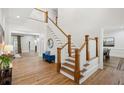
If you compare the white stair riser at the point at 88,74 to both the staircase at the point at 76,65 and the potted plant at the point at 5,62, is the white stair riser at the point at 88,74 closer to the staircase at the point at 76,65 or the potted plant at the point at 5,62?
the staircase at the point at 76,65

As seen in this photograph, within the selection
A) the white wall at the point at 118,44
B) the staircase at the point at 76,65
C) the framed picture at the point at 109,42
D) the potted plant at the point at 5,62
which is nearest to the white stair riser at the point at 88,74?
the staircase at the point at 76,65

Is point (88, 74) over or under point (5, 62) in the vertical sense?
under

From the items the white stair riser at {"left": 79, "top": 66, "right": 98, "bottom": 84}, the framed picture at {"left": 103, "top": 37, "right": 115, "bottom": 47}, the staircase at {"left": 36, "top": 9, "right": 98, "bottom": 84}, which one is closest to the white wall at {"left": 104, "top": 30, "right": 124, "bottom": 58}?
the framed picture at {"left": 103, "top": 37, "right": 115, "bottom": 47}

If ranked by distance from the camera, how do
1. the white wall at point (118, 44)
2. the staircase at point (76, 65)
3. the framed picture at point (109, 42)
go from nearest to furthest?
1. the staircase at point (76, 65)
2. the white wall at point (118, 44)
3. the framed picture at point (109, 42)

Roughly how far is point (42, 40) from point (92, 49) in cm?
456

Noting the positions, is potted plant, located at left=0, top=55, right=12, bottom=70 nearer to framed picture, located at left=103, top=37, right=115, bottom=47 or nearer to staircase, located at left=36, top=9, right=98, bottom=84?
staircase, located at left=36, top=9, right=98, bottom=84

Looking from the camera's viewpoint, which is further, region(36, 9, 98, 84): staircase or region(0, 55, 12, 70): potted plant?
region(36, 9, 98, 84): staircase

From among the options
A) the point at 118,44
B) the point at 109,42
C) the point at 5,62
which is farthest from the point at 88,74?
the point at 109,42

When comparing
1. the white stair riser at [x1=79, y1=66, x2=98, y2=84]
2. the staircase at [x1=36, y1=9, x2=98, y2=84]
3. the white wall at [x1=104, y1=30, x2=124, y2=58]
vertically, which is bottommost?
the white stair riser at [x1=79, y1=66, x2=98, y2=84]

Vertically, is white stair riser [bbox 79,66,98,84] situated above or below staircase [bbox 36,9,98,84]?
below

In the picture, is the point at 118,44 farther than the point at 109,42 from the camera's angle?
No

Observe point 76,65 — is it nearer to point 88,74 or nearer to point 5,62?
point 88,74
